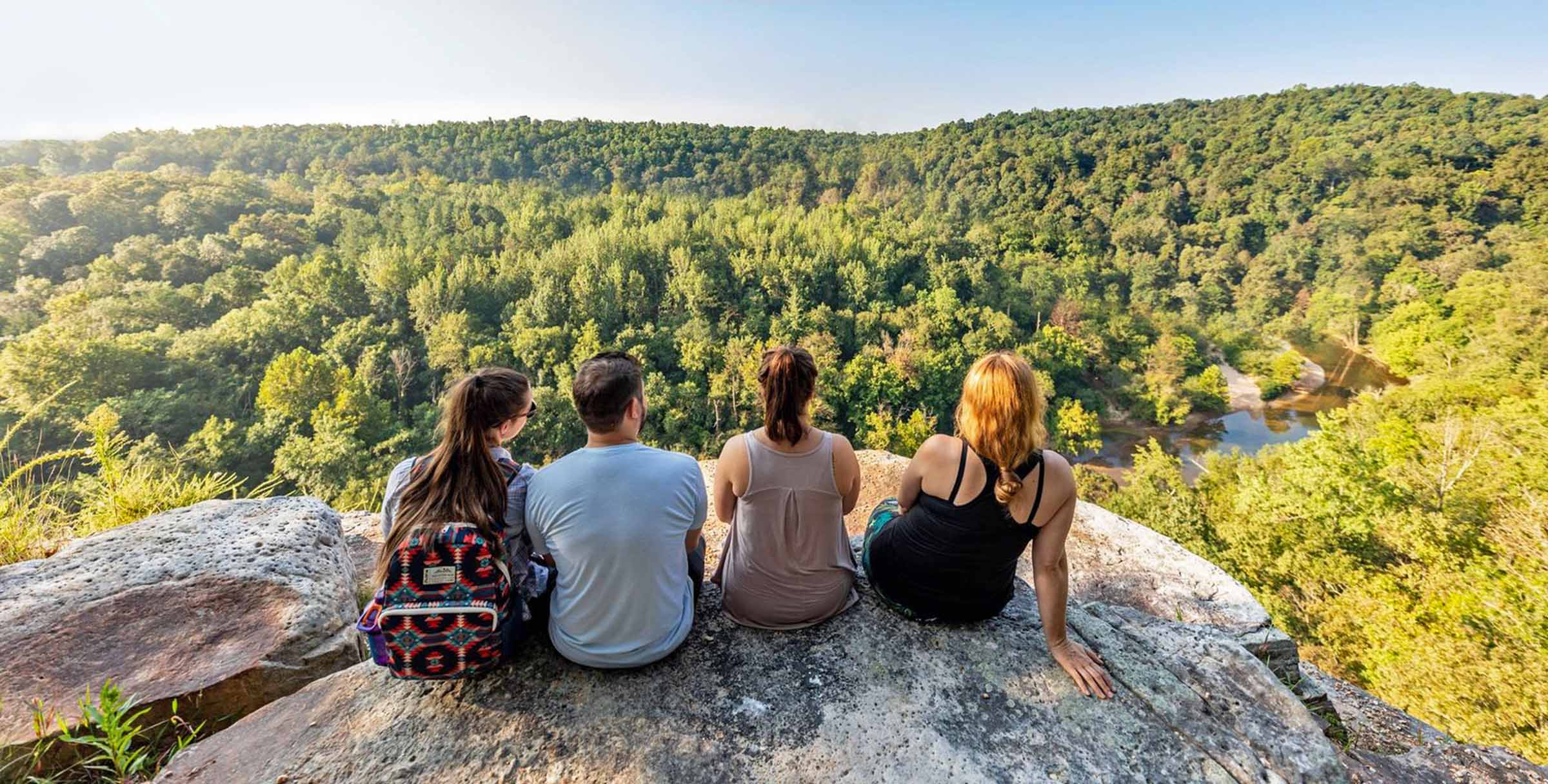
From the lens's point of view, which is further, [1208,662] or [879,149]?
[879,149]

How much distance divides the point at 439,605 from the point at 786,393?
1.37m

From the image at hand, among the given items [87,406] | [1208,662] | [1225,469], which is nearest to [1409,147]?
[1225,469]

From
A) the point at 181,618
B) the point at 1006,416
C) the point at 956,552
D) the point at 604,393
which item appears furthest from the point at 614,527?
the point at 181,618

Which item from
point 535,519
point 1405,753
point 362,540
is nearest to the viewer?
point 535,519

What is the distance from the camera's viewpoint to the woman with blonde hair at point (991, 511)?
2.01 metres

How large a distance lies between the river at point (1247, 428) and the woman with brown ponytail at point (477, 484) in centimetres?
3334

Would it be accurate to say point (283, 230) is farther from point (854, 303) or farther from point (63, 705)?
point (63, 705)

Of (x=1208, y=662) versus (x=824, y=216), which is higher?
(x=824, y=216)

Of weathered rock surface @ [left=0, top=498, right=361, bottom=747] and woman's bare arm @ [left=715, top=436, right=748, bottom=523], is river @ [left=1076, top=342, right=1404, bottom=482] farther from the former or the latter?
weathered rock surface @ [left=0, top=498, right=361, bottom=747]

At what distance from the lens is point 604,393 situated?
2033mm

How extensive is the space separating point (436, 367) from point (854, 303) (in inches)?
1159

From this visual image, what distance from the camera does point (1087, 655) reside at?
91.2 inches

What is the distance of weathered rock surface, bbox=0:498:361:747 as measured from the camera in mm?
2496

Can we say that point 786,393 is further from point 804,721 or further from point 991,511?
point 804,721
